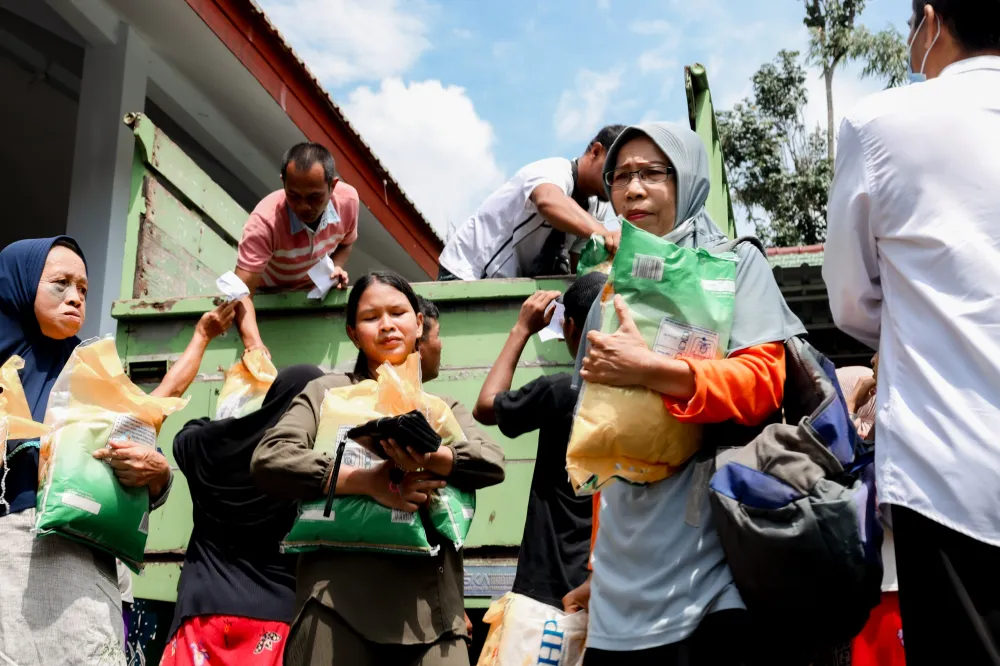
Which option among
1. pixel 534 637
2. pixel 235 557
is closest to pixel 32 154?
pixel 235 557

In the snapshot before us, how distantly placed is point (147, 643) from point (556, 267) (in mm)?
2410

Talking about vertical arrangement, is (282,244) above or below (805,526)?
above

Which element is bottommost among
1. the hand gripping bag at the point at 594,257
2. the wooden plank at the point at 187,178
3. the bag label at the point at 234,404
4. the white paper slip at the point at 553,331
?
the bag label at the point at 234,404

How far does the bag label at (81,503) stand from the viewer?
2838mm

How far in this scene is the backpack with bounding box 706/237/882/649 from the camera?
188 centimetres

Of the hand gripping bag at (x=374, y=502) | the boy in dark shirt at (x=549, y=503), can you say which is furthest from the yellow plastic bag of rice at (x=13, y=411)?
the boy in dark shirt at (x=549, y=503)

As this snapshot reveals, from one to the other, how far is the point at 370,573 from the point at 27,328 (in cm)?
141

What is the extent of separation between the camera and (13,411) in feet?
9.81

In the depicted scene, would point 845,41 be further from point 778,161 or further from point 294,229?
point 294,229

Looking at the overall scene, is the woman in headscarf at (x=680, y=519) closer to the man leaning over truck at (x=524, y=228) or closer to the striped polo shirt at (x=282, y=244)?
the man leaning over truck at (x=524, y=228)

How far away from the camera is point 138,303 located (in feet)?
15.4

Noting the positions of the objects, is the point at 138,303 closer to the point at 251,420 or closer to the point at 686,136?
the point at 251,420

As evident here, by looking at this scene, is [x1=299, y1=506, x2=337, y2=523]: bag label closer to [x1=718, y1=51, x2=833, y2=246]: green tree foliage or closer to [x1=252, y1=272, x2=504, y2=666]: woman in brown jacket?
[x1=252, y1=272, x2=504, y2=666]: woman in brown jacket

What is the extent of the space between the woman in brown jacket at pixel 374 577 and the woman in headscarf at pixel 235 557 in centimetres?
63
